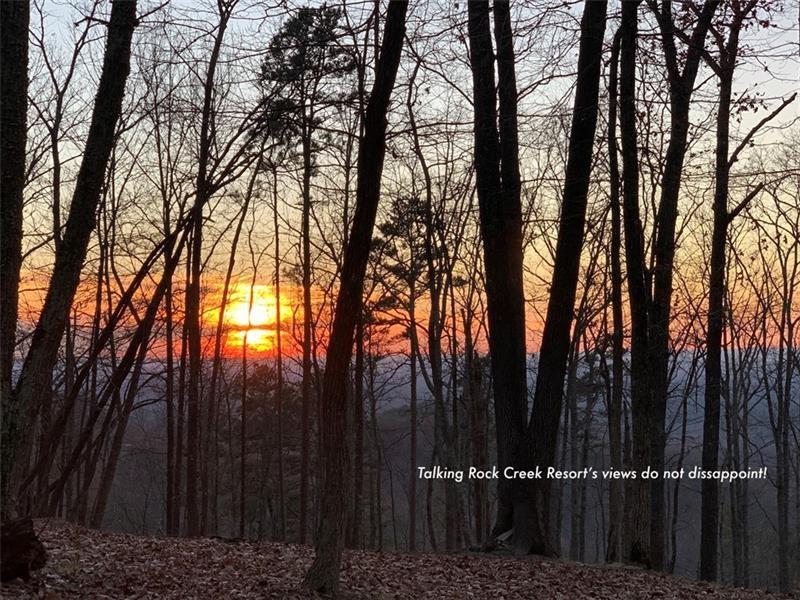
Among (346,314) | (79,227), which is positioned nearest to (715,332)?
(346,314)

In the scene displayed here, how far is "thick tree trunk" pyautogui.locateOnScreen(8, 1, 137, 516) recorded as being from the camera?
491 cm

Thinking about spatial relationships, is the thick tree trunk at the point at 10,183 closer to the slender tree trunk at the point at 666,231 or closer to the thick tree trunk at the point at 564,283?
the thick tree trunk at the point at 564,283

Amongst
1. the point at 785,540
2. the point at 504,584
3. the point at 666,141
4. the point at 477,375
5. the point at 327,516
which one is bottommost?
the point at 785,540

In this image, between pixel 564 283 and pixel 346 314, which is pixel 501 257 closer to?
pixel 564 283

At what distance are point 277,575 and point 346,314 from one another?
101 inches

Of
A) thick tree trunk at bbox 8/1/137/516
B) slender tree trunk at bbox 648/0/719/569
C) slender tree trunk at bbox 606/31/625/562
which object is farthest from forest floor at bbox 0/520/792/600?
slender tree trunk at bbox 606/31/625/562

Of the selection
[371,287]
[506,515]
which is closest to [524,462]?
[506,515]

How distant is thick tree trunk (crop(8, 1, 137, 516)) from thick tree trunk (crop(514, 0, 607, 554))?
5.59 metres

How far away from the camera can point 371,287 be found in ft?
64.2

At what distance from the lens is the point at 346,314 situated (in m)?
6.09

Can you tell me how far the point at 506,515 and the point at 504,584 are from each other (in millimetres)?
1930

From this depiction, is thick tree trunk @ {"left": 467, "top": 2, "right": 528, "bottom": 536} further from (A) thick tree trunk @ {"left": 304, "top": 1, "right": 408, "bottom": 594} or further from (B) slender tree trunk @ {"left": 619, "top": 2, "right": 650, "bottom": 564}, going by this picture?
(A) thick tree trunk @ {"left": 304, "top": 1, "right": 408, "bottom": 594}

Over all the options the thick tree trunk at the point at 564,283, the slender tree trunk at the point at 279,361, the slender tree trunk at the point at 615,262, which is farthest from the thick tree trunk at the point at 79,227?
the slender tree trunk at the point at 279,361

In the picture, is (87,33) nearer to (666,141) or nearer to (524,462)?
(666,141)
